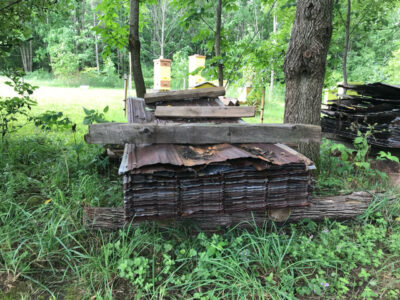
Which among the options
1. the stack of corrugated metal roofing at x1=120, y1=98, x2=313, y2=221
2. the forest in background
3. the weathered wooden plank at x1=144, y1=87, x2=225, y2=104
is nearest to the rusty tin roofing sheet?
the stack of corrugated metal roofing at x1=120, y1=98, x2=313, y2=221

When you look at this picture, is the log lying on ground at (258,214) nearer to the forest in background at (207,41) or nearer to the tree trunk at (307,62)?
the tree trunk at (307,62)

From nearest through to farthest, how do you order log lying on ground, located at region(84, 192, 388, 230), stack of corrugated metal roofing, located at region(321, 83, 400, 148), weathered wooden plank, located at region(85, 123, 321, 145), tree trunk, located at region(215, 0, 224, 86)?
1. weathered wooden plank, located at region(85, 123, 321, 145)
2. log lying on ground, located at region(84, 192, 388, 230)
3. stack of corrugated metal roofing, located at region(321, 83, 400, 148)
4. tree trunk, located at region(215, 0, 224, 86)

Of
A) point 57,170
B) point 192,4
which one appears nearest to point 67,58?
point 192,4

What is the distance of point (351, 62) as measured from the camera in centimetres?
2984

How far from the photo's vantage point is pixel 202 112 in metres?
3.07

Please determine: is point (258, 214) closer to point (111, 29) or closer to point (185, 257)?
point (185, 257)

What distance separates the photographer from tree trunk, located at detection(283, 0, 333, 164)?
11.1ft

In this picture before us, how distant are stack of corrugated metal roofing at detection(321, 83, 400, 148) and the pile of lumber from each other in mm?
2468

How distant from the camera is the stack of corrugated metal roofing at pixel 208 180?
2.11m

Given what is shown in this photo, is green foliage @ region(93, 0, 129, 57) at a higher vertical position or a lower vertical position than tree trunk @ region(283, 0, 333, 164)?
higher

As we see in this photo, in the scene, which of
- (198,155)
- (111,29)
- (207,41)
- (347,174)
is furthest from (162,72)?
(198,155)

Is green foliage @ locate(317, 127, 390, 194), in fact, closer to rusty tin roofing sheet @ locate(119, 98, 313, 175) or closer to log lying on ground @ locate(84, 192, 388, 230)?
log lying on ground @ locate(84, 192, 388, 230)

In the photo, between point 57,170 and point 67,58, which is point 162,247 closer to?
point 57,170

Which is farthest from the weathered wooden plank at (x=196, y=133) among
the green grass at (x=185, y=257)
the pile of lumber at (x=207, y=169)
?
the green grass at (x=185, y=257)
